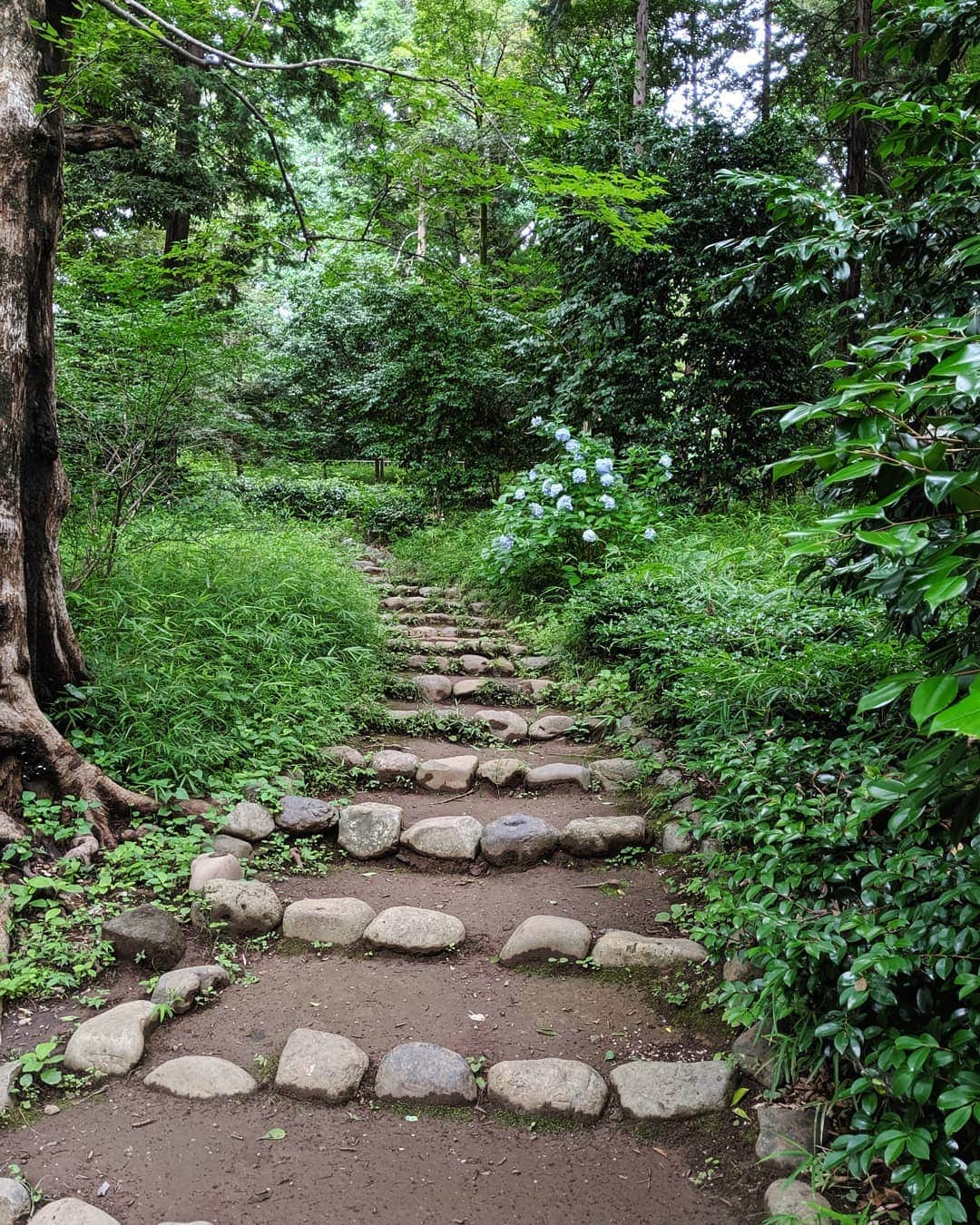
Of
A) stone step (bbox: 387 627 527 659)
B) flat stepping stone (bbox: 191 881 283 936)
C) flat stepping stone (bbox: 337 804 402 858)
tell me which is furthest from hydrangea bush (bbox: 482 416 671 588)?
flat stepping stone (bbox: 191 881 283 936)

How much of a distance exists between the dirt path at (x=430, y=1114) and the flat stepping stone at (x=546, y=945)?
34 millimetres

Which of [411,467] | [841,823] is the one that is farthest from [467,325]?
[841,823]

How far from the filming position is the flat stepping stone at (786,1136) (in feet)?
5.13

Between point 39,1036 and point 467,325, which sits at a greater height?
point 467,325

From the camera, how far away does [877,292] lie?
2.05m

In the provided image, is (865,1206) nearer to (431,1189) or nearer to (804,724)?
(431,1189)

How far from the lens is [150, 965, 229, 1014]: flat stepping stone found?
83.3 inches

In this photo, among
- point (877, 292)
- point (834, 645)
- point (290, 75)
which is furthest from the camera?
point (290, 75)

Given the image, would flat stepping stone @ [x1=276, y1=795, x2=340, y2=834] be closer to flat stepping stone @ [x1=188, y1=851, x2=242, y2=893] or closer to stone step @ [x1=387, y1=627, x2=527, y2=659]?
flat stepping stone @ [x1=188, y1=851, x2=242, y2=893]

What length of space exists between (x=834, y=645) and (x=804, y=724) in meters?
0.61

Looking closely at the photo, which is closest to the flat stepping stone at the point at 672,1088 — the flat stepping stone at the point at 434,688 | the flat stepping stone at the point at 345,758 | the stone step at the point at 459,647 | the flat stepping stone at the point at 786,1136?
the flat stepping stone at the point at 786,1136

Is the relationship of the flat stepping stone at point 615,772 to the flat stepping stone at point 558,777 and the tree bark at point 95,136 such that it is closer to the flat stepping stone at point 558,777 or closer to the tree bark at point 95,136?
the flat stepping stone at point 558,777

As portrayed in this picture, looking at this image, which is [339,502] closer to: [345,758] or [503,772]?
[345,758]

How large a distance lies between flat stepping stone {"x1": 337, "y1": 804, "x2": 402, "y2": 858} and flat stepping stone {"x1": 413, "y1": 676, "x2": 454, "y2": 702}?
1.38 meters
